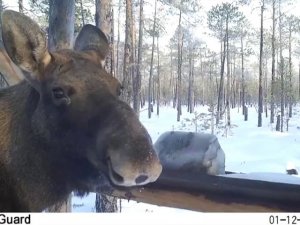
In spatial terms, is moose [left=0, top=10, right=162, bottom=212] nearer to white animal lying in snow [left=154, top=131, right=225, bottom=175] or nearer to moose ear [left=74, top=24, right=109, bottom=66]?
moose ear [left=74, top=24, right=109, bottom=66]

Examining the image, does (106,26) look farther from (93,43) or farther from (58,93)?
(58,93)

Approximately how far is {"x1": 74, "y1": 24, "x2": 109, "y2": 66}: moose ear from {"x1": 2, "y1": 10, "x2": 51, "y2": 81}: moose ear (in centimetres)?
32

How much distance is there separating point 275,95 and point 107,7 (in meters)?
22.1

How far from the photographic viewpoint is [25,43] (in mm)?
1737

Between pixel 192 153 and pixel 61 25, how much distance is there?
7.20 ft

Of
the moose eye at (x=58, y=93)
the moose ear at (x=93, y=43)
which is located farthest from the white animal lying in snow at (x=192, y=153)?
the moose eye at (x=58, y=93)

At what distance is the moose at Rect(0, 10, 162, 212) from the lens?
1598mm

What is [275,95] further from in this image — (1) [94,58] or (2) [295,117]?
(1) [94,58]

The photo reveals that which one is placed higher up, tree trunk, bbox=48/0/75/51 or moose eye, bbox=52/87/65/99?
tree trunk, bbox=48/0/75/51

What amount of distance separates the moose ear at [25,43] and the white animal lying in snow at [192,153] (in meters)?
1.31

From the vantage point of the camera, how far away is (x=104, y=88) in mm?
1706

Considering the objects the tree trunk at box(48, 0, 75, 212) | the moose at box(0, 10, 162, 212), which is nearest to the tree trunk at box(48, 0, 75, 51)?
the tree trunk at box(48, 0, 75, 212)

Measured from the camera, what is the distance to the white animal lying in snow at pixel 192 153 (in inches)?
105

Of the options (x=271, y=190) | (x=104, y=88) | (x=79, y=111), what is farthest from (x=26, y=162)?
(x=271, y=190)
